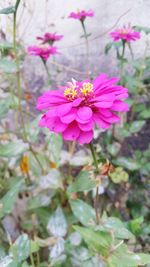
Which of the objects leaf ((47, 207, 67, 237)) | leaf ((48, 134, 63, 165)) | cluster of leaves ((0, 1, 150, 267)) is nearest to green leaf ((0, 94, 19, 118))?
cluster of leaves ((0, 1, 150, 267))

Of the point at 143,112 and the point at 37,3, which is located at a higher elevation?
the point at 37,3

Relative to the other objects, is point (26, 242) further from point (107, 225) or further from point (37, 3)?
point (37, 3)

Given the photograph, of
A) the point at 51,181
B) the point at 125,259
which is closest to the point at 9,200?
the point at 51,181

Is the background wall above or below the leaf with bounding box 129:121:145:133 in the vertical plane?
above

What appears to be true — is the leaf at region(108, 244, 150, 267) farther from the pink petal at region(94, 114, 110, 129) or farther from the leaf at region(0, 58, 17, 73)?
the leaf at region(0, 58, 17, 73)

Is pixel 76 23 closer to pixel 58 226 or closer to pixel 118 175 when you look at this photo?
pixel 118 175

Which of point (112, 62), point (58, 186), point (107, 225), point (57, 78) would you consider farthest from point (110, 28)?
point (107, 225)

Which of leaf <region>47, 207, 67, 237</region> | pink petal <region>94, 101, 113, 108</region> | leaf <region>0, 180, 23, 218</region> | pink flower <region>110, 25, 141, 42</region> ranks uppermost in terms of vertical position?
pink flower <region>110, 25, 141, 42</region>
